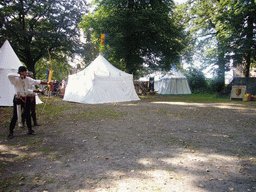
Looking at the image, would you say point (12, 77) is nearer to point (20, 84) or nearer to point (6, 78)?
point (20, 84)

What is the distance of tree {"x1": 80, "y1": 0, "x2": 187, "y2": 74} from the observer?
665 inches

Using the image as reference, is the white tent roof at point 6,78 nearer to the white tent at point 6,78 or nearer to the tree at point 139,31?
the white tent at point 6,78

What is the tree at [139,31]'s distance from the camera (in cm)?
1689

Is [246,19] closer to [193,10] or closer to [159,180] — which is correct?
[193,10]

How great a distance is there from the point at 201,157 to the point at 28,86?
4.31m

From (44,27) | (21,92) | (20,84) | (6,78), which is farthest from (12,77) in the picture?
(44,27)

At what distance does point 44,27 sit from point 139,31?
11851 millimetres

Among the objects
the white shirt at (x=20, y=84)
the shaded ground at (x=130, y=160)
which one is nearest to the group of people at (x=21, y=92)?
the white shirt at (x=20, y=84)

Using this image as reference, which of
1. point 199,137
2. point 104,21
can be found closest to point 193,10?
point 104,21

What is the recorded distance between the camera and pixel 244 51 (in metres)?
16.2

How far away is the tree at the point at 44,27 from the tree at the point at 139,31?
2008mm

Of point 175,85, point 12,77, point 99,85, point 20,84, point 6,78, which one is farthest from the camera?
point 175,85

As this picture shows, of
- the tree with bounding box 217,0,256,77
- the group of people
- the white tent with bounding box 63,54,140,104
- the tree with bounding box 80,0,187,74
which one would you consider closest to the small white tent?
the tree with bounding box 80,0,187,74

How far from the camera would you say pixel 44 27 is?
21.7 metres
